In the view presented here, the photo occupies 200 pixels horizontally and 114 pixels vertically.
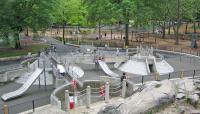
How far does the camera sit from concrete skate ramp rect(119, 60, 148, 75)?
38469 millimetres

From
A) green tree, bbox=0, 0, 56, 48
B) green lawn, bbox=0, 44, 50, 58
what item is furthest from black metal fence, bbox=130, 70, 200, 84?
green lawn, bbox=0, 44, 50, 58

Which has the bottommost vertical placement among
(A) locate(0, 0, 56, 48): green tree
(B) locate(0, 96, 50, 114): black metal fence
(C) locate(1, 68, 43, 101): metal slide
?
(B) locate(0, 96, 50, 114): black metal fence

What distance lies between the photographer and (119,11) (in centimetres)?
5409

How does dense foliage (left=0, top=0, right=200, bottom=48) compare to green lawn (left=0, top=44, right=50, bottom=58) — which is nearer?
dense foliage (left=0, top=0, right=200, bottom=48)

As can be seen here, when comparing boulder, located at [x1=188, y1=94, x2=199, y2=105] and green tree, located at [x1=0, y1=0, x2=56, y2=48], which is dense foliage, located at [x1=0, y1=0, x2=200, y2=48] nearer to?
green tree, located at [x1=0, y1=0, x2=56, y2=48]

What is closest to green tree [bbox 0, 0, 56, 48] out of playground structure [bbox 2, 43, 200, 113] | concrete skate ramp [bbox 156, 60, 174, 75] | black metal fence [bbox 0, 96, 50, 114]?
playground structure [bbox 2, 43, 200, 113]

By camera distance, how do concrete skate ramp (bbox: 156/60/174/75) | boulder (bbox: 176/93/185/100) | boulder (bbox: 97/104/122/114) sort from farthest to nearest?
1. concrete skate ramp (bbox: 156/60/174/75)
2. boulder (bbox: 176/93/185/100)
3. boulder (bbox: 97/104/122/114)

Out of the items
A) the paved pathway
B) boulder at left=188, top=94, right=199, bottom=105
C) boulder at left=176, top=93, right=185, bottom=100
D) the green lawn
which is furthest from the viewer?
the green lawn

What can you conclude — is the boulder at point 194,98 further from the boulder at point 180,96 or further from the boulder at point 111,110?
the boulder at point 111,110

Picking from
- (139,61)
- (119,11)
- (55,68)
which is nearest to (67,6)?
(119,11)

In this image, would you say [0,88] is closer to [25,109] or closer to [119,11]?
[25,109]

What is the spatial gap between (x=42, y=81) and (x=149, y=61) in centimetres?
1338

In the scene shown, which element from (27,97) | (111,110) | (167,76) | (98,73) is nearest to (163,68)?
(167,76)

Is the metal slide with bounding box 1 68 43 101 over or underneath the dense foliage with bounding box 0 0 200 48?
underneath
